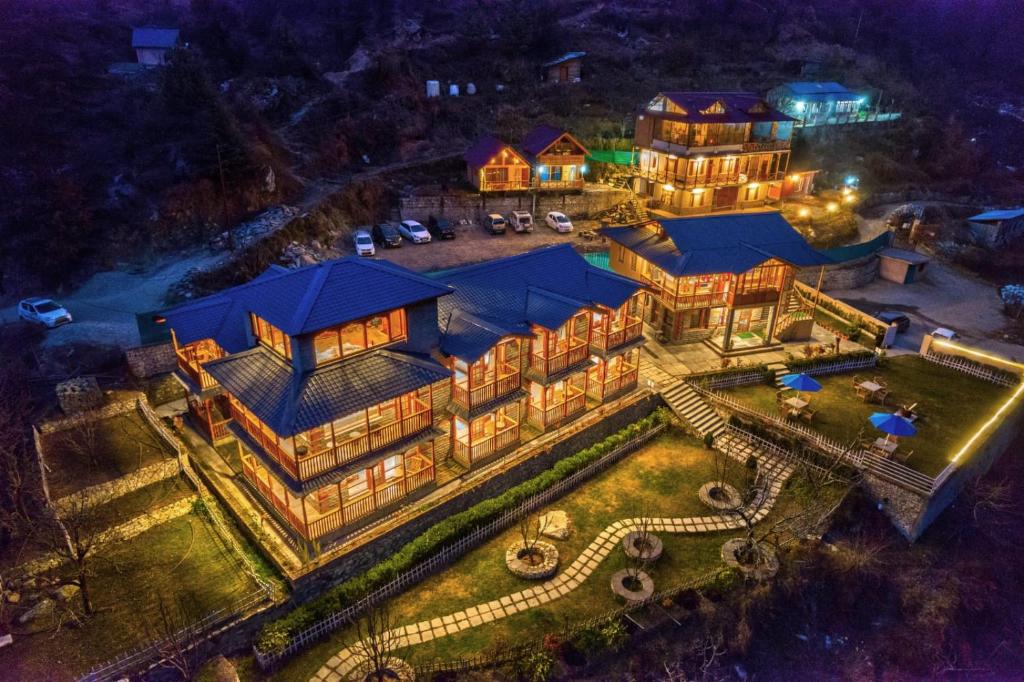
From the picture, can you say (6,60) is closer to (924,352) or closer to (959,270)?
(924,352)

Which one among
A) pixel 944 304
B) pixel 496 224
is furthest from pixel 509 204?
pixel 944 304

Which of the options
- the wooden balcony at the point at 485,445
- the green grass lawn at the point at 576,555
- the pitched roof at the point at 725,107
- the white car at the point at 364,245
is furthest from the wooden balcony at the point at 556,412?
the pitched roof at the point at 725,107

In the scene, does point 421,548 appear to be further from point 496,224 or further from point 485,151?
point 485,151

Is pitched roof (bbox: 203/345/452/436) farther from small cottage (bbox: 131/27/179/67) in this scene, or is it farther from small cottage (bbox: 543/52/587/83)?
small cottage (bbox: 543/52/587/83)

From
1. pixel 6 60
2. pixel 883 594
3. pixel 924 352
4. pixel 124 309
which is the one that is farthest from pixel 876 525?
pixel 6 60

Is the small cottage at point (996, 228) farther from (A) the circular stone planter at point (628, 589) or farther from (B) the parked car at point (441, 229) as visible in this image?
(A) the circular stone planter at point (628, 589)

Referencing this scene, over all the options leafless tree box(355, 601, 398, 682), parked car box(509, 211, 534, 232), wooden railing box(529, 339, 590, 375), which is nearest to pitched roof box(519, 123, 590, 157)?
parked car box(509, 211, 534, 232)
